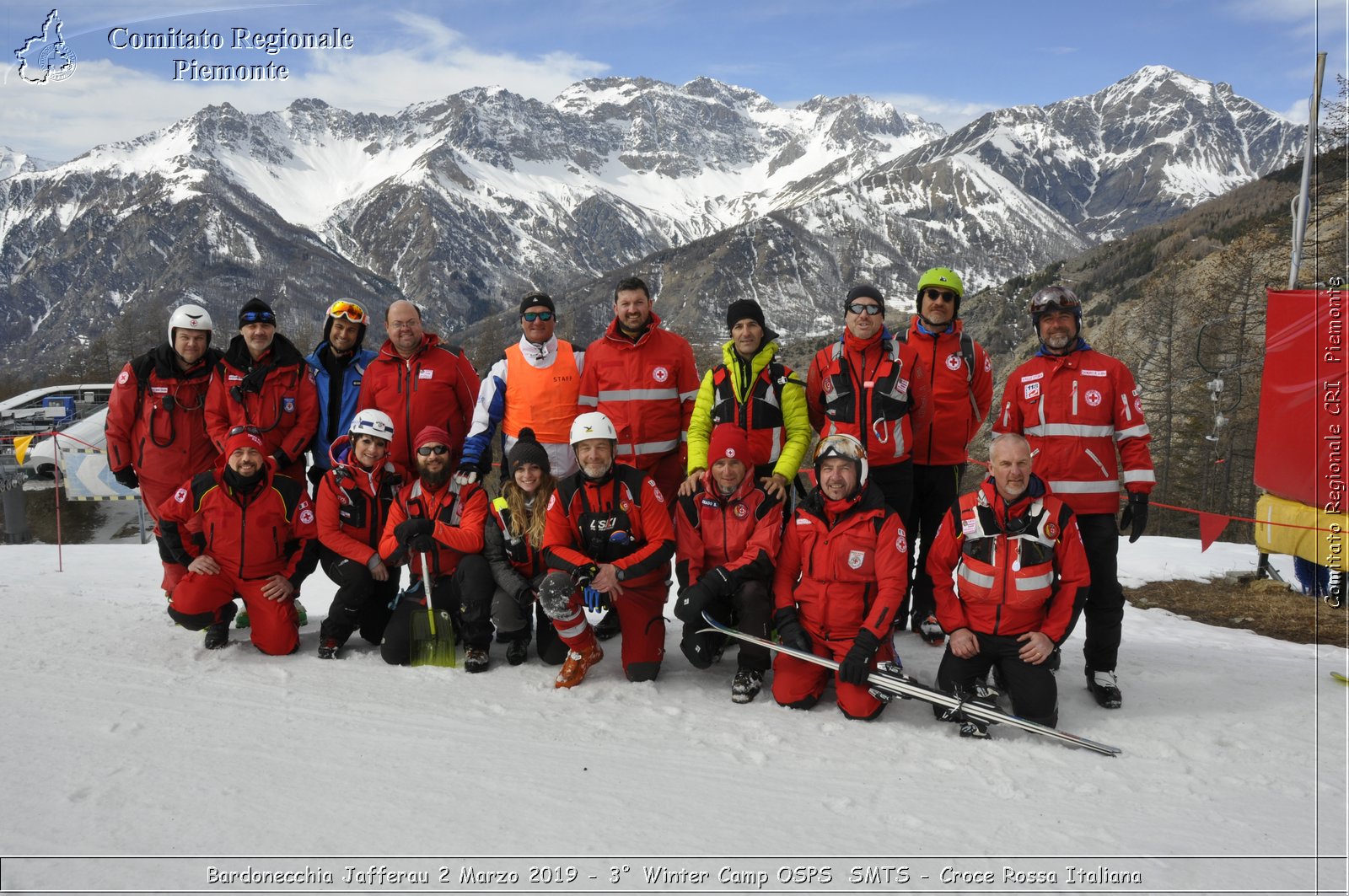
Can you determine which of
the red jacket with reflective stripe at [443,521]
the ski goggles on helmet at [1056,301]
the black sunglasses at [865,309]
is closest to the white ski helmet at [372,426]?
the red jacket with reflective stripe at [443,521]

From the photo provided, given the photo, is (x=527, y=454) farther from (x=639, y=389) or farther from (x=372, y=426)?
(x=372, y=426)

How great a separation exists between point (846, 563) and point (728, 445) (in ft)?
3.24

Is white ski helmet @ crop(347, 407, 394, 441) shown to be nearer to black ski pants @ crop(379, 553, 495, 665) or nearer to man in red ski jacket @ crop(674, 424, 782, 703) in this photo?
black ski pants @ crop(379, 553, 495, 665)

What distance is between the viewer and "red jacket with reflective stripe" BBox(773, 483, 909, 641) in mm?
4469

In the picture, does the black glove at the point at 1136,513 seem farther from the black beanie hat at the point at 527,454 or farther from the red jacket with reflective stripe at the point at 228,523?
the red jacket with reflective stripe at the point at 228,523

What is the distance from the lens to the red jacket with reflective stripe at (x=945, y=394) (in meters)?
5.40

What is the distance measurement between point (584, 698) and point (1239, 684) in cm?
419

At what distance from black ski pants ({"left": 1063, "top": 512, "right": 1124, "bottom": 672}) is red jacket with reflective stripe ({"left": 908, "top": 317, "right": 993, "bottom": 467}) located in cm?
96

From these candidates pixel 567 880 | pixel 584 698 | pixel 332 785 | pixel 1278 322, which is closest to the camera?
pixel 567 880

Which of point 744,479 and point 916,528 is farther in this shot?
point 916,528

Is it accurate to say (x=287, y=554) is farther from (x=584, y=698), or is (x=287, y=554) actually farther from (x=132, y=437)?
(x=584, y=698)

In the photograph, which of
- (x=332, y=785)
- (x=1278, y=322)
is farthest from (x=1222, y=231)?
(x=332, y=785)

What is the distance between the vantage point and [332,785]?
3.47 meters

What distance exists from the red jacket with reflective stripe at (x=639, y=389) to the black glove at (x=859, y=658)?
1.94 m
